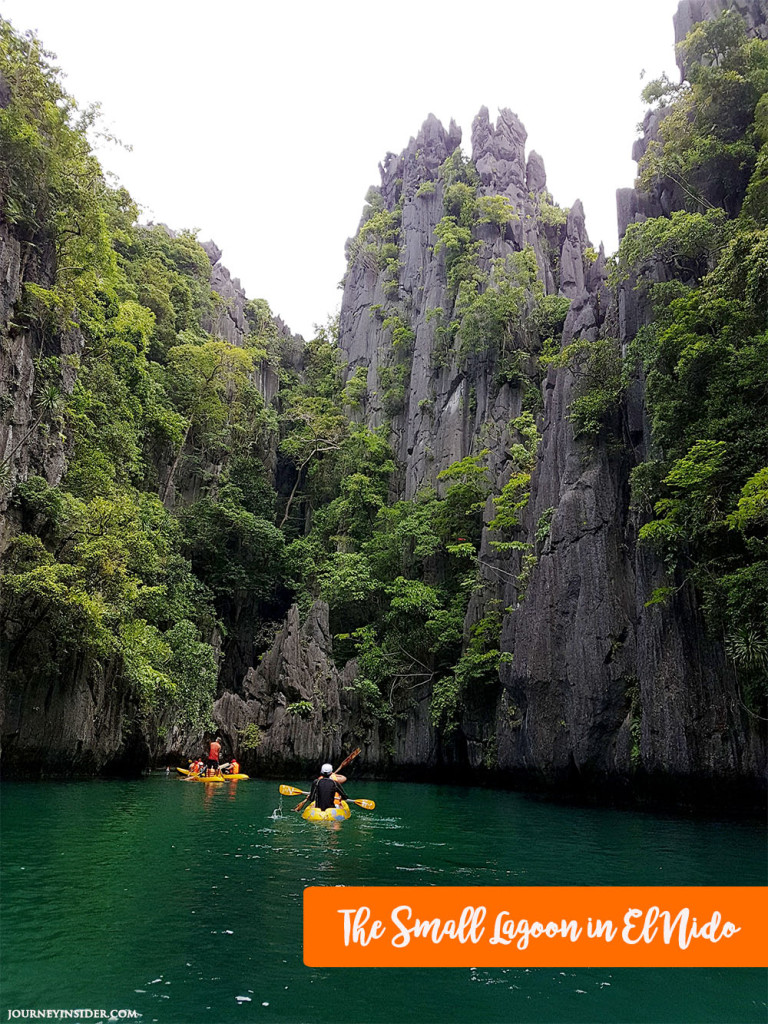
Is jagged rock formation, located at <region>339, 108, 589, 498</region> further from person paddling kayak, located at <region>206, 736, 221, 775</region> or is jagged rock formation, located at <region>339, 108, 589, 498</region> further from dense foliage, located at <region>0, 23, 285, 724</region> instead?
person paddling kayak, located at <region>206, 736, 221, 775</region>

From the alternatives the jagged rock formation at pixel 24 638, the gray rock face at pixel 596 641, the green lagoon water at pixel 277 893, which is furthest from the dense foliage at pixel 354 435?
the green lagoon water at pixel 277 893

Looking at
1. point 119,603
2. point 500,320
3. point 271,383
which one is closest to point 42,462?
point 119,603

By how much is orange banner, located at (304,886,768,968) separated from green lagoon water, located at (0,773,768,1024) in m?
0.17

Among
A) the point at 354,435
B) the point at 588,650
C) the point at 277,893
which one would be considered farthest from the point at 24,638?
the point at 354,435

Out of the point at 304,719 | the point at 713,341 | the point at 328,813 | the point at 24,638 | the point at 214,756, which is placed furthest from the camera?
the point at 304,719

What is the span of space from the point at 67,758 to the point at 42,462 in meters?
7.81

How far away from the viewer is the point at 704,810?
51.1 feet

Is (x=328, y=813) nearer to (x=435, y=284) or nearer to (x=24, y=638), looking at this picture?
(x=24, y=638)

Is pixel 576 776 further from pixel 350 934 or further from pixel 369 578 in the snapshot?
pixel 350 934

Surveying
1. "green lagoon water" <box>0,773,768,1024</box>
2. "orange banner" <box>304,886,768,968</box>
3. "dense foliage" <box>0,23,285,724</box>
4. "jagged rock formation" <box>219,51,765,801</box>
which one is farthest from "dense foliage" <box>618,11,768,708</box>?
"dense foliage" <box>0,23,285,724</box>

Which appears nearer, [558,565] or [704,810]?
[704,810]

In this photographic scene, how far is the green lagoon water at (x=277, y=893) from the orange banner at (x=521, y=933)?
0.56ft

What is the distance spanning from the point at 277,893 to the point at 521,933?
2663 mm

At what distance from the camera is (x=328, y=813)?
39.8ft
